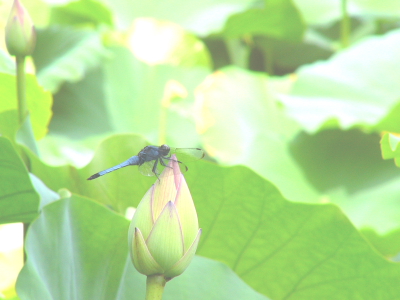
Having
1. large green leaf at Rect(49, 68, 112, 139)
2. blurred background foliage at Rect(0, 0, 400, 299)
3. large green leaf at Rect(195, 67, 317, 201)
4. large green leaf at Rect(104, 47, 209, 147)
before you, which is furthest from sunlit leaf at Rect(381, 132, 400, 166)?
large green leaf at Rect(49, 68, 112, 139)

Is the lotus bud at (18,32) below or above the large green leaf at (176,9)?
above

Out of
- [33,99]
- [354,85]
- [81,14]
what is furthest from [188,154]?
[81,14]

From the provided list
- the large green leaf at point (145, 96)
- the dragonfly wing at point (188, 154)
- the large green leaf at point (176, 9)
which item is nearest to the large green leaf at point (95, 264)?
the dragonfly wing at point (188, 154)

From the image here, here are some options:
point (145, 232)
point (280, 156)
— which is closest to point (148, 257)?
point (145, 232)

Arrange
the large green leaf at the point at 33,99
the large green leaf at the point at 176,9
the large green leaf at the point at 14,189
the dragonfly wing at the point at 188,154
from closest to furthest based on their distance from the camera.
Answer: the large green leaf at the point at 14,189, the dragonfly wing at the point at 188,154, the large green leaf at the point at 33,99, the large green leaf at the point at 176,9

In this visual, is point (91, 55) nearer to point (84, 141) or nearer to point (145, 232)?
point (84, 141)

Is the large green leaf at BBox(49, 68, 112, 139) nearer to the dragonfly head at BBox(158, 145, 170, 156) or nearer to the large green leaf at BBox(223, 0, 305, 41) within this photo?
the large green leaf at BBox(223, 0, 305, 41)

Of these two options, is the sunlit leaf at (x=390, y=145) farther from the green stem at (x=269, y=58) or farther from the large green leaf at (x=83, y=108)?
the green stem at (x=269, y=58)
